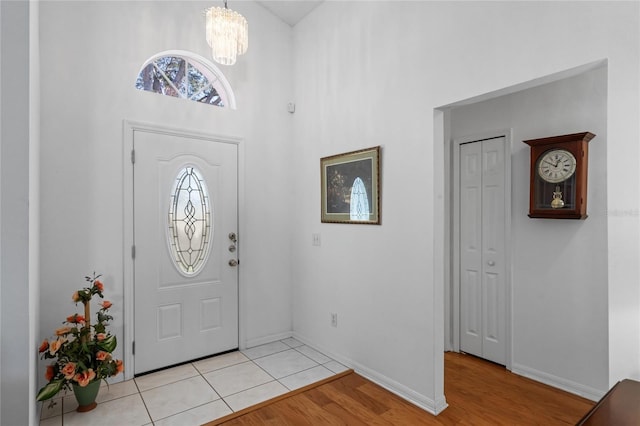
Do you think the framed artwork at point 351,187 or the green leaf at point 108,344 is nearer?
the green leaf at point 108,344

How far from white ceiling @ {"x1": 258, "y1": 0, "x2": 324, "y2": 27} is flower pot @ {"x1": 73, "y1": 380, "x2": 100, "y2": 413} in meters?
3.56

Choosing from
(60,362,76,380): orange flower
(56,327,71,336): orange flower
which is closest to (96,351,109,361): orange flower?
(60,362,76,380): orange flower

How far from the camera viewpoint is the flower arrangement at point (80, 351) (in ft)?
7.18

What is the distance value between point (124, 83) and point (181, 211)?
1.12 m

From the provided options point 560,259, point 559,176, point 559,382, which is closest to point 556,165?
point 559,176

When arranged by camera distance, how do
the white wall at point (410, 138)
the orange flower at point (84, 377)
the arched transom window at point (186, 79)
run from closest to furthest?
1. the white wall at point (410, 138)
2. the orange flower at point (84, 377)
3. the arched transom window at point (186, 79)

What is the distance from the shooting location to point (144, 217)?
114 inches

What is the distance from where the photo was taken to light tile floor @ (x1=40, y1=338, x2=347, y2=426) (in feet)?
7.45

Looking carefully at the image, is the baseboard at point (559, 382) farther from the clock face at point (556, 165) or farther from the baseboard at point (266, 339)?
the baseboard at point (266, 339)

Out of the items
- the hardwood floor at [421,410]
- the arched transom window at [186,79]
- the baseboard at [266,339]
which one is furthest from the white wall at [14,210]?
the baseboard at [266,339]

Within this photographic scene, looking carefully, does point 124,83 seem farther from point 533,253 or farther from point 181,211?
point 533,253

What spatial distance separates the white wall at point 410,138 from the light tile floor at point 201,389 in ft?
1.36

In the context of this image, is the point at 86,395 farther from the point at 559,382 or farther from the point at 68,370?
the point at 559,382

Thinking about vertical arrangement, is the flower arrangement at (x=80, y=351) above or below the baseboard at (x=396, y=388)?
above
